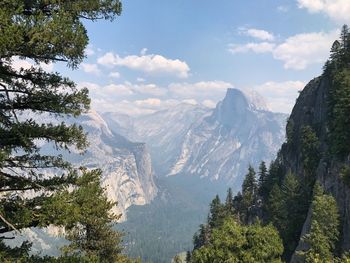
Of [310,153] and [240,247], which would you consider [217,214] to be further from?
[240,247]

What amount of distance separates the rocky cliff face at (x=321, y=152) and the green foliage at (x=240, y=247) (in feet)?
75.9

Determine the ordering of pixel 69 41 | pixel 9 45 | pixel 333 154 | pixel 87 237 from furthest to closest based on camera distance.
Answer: pixel 333 154
pixel 87 237
pixel 69 41
pixel 9 45

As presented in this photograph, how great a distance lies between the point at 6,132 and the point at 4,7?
164 inches

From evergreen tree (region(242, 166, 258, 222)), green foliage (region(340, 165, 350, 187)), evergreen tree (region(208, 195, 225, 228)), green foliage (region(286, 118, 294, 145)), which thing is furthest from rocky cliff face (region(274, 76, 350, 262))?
evergreen tree (region(208, 195, 225, 228))

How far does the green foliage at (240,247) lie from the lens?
3638 centimetres

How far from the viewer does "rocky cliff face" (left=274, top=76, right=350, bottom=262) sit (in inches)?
2456

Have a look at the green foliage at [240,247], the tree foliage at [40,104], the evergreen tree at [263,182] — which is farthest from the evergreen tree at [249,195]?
the tree foliage at [40,104]

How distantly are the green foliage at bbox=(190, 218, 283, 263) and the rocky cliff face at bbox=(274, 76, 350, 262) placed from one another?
23.1 metres

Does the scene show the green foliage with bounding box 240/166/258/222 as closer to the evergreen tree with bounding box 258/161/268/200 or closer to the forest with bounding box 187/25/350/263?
the forest with bounding box 187/25/350/263

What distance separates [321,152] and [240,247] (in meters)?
60.2

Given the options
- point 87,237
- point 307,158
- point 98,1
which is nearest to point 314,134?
point 307,158

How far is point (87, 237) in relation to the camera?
33.2m

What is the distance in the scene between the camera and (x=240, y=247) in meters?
37.1

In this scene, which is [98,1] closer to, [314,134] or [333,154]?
[333,154]
